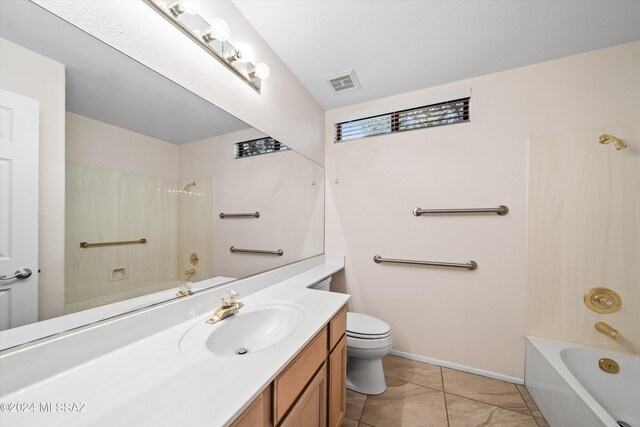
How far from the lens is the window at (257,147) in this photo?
134 centimetres

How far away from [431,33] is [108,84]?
1659 millimetres

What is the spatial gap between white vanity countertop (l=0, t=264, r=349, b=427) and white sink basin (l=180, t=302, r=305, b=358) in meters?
0.05

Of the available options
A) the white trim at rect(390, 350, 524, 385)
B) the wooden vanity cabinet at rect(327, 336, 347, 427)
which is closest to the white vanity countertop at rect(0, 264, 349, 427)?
the wooden vanity cabinet at rect(327, 336, 347, 427)

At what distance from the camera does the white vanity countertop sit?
479 mm

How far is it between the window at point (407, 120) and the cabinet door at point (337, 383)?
171 cm

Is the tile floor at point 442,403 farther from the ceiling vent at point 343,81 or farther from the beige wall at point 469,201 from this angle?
the ceiling vent at point 343,81

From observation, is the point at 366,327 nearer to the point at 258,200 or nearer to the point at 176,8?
the point at 258,200

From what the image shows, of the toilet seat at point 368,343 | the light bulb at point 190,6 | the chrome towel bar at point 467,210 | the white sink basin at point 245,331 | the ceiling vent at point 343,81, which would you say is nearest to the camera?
the white sink basin at point 245,331

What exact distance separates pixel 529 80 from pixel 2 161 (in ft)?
8.58

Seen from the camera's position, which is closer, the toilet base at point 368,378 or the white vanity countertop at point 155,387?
the white vanity countertop at point 155,387

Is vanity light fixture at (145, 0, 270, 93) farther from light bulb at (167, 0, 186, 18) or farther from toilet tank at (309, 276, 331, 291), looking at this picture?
toilet tank at (309, 276, 331, 291)

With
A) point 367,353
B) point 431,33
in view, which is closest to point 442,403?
point 367,353

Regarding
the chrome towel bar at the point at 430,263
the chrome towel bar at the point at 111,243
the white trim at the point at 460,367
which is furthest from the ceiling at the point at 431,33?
the white trim at the point at 460,367

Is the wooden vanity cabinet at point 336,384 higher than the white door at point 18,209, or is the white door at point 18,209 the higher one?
the white door at point 18,209
